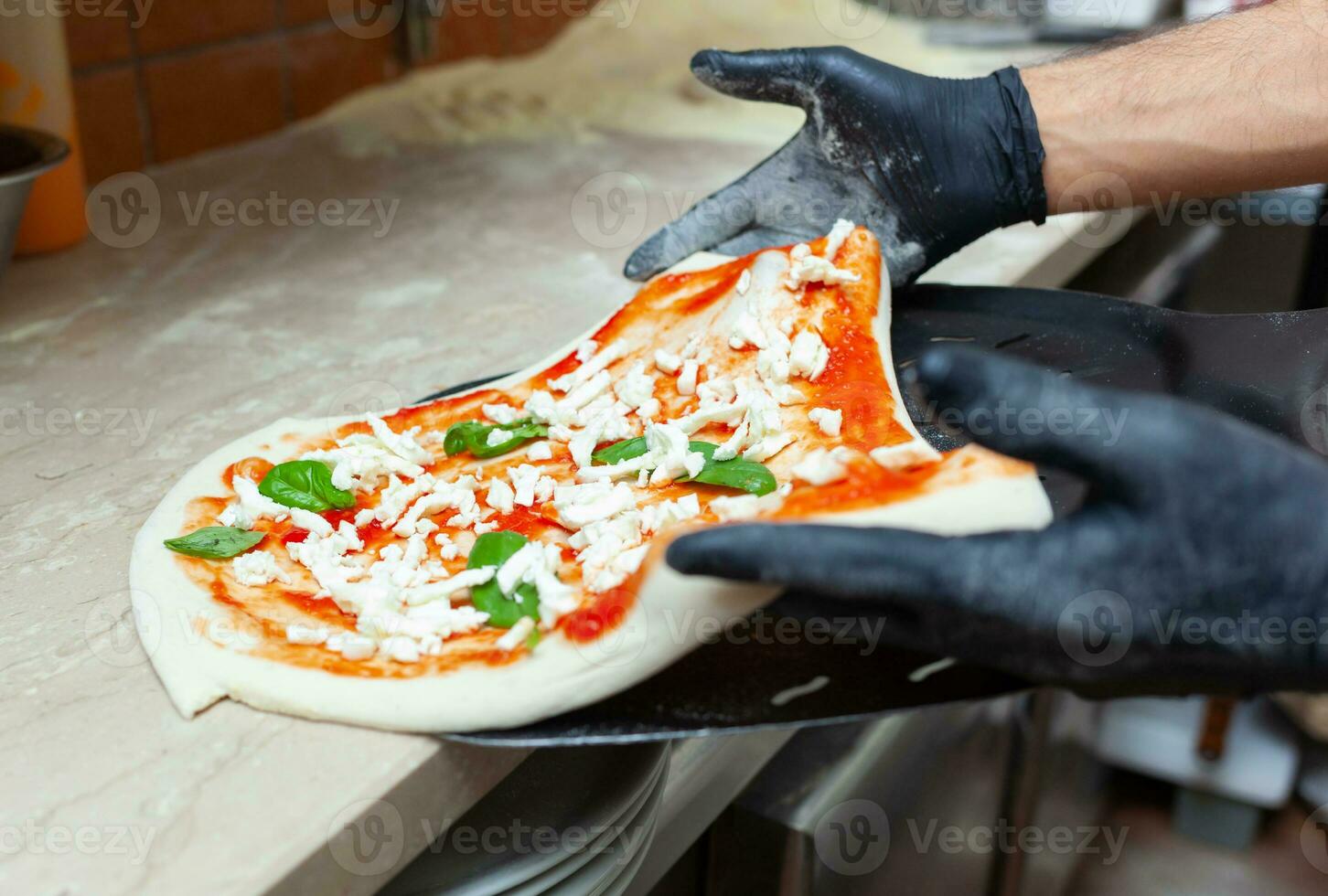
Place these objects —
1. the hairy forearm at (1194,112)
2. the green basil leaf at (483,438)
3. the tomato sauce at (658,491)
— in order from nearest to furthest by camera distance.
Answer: the tomato sauce at (658,491) → the green basil leaf at (483,438) → the hairy forearm at (1194,112)

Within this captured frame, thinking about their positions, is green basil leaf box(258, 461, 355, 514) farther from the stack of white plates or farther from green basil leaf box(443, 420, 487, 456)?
the stack of white plates

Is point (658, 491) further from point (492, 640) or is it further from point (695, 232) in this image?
point (695, 232)

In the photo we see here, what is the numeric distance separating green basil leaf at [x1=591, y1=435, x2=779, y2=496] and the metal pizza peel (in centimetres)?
12

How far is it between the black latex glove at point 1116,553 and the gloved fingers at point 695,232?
66 cm

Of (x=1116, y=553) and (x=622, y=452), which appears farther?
(x=622, y=452)

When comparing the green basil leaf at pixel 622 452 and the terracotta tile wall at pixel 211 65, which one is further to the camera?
the terracotta tile wall at pixel 211 65

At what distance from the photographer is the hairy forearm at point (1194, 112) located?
1.13 metres

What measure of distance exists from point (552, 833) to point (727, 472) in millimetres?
281

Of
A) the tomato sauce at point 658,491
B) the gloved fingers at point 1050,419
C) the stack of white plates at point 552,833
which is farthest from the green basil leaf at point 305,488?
the gloved fingers at point 1050,419

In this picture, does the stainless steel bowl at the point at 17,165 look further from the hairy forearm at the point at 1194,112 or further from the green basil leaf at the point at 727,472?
the hairy forearm at the point at 1194,112

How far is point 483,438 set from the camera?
3.17 ft

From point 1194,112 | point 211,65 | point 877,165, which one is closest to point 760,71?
point 877,165

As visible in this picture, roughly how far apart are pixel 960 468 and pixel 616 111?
1.73 metres

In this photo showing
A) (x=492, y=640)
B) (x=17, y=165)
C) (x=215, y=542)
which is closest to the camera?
(x=492, y=640)
